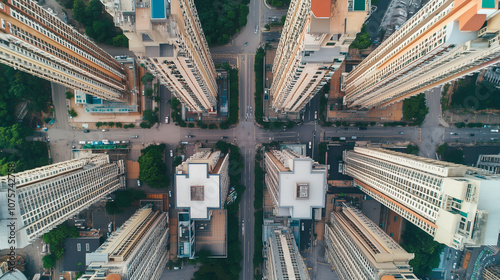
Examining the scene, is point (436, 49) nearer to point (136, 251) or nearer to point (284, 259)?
point (284, 259)

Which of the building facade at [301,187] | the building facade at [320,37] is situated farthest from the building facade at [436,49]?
the building facade at [301,187]

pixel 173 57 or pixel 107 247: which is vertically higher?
pixel 173 57

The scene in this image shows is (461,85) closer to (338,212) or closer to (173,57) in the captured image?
(338,212)

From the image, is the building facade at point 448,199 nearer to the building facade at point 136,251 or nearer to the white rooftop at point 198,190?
the white rooftop at point 198,190

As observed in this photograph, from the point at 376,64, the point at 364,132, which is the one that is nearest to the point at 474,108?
the point at 364,132

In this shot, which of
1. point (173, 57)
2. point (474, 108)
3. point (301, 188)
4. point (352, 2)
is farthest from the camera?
point (474, 108)

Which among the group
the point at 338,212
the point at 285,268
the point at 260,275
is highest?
the point at 338,212

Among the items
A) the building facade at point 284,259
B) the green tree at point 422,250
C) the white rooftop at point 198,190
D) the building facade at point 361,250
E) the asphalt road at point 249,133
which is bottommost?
the green tree at point 422,250

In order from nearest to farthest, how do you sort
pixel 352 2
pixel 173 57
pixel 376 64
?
pixel 352 2, pixel 173 57, pixel 376 64
